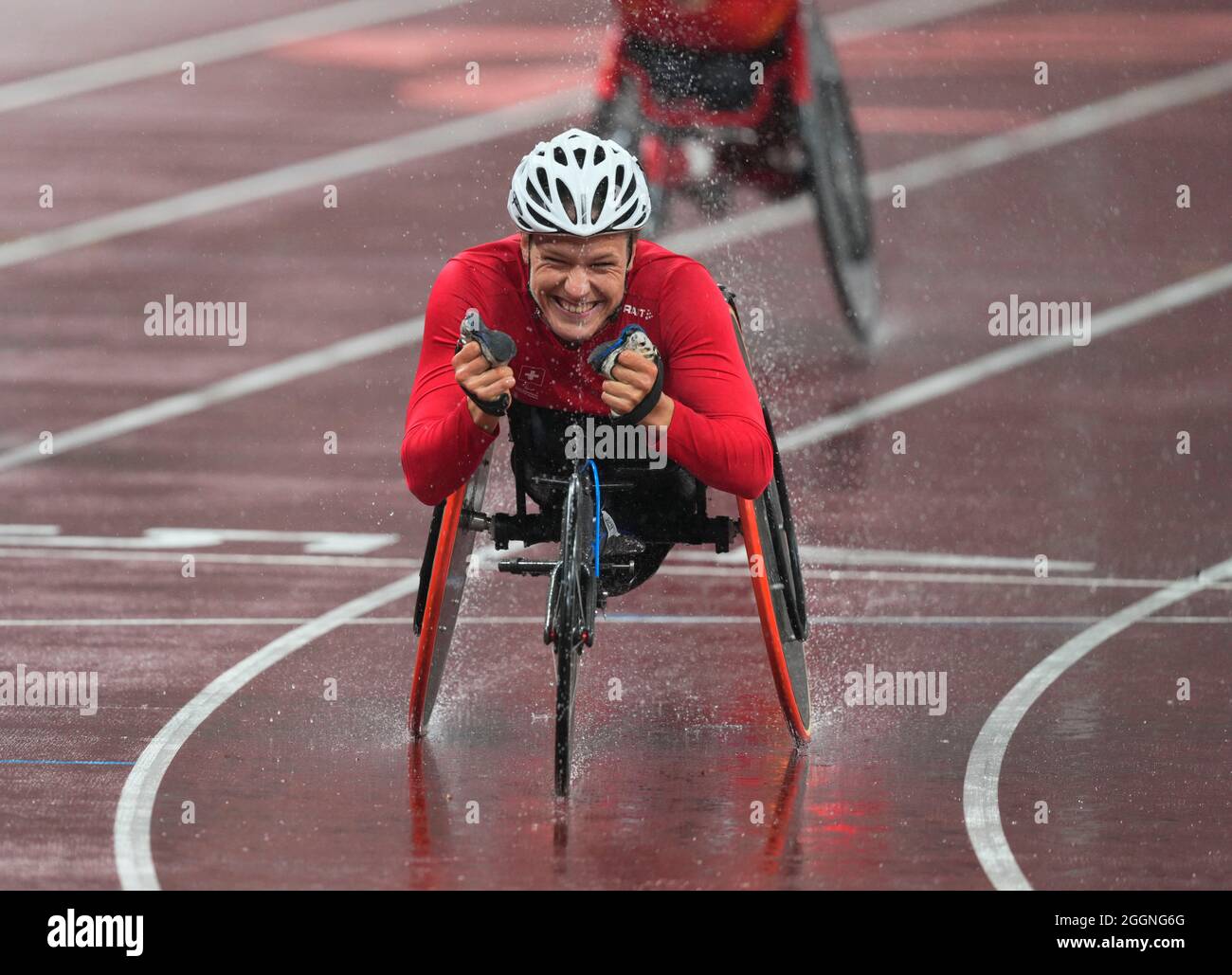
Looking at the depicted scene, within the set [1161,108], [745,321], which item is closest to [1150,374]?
[745,321]

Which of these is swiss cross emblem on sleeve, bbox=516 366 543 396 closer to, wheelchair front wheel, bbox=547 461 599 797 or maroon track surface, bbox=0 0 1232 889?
wheelchair front wheel, bbox=547 461 599 797

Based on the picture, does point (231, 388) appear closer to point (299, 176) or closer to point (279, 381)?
point (279, 381)

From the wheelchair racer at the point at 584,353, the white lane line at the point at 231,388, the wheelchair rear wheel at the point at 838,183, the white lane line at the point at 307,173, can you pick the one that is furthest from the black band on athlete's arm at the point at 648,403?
the white lane line at the point at 307,173

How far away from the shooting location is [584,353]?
637cm

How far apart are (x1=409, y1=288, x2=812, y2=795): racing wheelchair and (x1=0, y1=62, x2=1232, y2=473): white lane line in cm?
444

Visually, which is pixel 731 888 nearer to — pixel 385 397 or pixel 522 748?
pixel 522 748

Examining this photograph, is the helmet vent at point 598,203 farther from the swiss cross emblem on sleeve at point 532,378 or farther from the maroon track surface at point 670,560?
the maroon track surface at point 670,560

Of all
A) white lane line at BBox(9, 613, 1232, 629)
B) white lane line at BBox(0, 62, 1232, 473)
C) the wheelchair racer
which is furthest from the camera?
white lane line at BBox(0, 62, 1232, 473)

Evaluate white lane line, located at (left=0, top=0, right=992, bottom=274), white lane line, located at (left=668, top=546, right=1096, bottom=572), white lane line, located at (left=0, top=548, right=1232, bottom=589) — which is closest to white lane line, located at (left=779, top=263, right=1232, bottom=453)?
white lane line, located at (left=668, top=546, right=1096, bottom=572)

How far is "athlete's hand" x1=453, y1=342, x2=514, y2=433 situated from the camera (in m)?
5.85

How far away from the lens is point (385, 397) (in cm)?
1207
